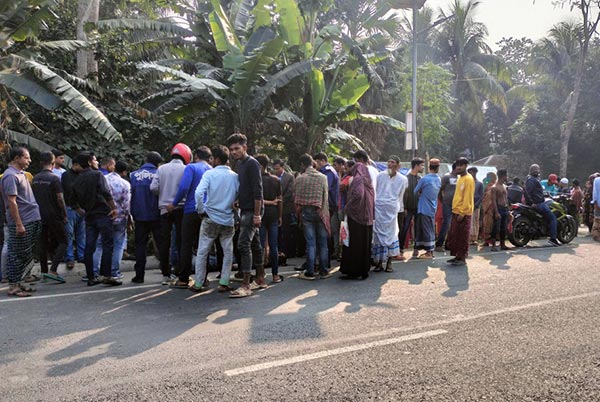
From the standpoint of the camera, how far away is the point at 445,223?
34.2 ft

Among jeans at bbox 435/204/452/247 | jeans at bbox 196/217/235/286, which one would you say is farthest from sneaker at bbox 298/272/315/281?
jeans at bbox 435/204/452/247

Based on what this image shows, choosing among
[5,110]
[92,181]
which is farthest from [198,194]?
[5,110]

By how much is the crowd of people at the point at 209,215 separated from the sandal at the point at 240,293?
0.01 m

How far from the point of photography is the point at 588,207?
1497 cm

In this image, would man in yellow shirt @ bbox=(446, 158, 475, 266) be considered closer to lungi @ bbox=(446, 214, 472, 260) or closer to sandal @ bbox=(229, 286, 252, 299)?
lungi @ bbox=(446, 214, 472, 260)

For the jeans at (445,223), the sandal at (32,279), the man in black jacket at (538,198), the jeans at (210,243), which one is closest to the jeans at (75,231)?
the sandal at (32,279)

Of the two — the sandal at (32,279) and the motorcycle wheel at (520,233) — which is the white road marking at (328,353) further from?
the motorcycle wheel at (520,233)

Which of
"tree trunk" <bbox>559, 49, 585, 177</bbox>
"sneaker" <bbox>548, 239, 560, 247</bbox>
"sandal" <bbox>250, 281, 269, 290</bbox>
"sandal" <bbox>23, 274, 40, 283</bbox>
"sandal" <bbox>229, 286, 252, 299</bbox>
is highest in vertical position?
"tree trunk" <bbox>559, 49, 585, 177</bbox>

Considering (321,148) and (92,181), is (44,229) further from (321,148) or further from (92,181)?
(321,148)

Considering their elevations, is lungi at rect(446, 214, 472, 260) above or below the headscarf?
below

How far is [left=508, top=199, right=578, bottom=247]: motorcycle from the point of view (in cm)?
1100

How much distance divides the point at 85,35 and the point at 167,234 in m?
8.23

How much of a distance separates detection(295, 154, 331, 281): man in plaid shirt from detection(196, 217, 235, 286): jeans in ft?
4.42

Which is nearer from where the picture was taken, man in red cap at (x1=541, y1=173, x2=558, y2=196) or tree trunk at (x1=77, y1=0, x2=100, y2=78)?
tree trunk at (x1=77, y1=0, x2=100, y2=78)
